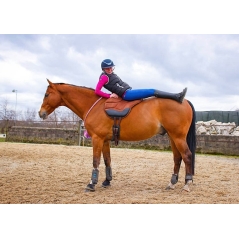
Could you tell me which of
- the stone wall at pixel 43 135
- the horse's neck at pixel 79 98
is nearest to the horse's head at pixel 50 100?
the horse's neck at pixel 79 98

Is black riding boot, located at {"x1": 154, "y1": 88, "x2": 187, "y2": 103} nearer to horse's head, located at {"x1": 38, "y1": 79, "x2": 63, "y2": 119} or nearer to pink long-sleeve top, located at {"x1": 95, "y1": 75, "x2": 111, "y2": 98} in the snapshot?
pink long-sleeve top, located at {"x1": 95, "y1": 75, "x2": 111, "y2": 98}

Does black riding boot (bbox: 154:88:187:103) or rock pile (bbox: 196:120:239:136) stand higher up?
black riding boot (bbox: 154:88:187:103)

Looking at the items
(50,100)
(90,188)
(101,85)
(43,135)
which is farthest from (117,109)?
(43,135)

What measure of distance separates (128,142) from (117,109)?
10.0 metres

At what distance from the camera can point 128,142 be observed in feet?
47.6

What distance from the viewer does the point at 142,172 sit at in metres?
6.67

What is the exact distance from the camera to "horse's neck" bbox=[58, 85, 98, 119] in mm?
4965

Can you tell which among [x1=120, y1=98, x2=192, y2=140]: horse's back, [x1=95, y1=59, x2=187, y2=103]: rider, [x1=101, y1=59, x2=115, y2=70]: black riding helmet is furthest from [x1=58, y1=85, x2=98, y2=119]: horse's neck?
[x1=120, y1=98, x2=192, y2=140]: horse's back

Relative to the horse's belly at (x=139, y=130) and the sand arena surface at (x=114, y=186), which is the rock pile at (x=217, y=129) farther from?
the horse's belly at (x=139, y=130)

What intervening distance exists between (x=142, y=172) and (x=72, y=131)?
9.65m

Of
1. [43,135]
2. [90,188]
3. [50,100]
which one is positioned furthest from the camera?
[43,135]

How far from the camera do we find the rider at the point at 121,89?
4613 millimetres

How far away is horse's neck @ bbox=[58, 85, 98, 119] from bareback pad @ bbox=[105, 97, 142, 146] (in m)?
0.42

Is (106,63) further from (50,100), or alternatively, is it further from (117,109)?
(50,100)
